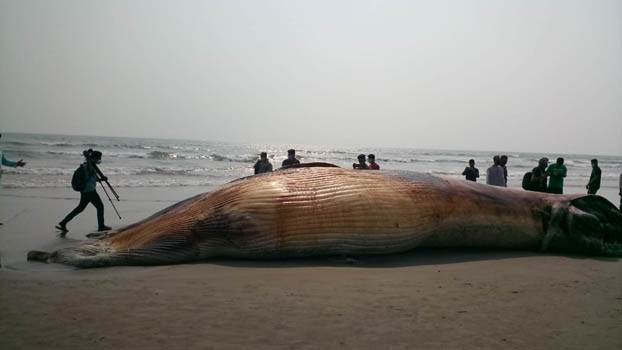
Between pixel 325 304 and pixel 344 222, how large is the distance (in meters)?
1.78

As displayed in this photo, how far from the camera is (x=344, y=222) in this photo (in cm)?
575

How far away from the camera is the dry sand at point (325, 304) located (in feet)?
11.0

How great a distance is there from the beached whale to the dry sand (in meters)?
0.24

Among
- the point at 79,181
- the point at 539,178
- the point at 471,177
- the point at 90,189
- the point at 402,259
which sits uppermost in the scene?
the point at 539,178

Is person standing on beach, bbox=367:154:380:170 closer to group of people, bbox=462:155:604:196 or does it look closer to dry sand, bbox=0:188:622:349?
group of people, bbox=462:155:604:196

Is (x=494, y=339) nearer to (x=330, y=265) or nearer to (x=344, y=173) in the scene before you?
(x=330, y=265)

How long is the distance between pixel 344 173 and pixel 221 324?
10.7ft

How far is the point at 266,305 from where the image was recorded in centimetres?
405

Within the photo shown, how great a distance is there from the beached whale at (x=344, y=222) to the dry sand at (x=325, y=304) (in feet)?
0.78

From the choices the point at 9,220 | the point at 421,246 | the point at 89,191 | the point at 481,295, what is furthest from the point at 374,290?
the point at 9,220

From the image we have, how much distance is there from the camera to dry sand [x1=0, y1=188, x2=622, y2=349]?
11.0 feet

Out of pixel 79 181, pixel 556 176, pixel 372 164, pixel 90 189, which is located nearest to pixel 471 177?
pixel 556 176

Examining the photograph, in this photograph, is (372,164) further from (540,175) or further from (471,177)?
(540,175)

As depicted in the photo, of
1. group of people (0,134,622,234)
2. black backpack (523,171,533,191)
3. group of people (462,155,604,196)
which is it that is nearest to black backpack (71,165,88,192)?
group of people (0,134,622,234)
